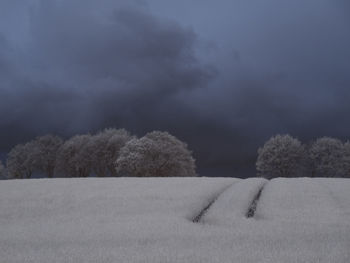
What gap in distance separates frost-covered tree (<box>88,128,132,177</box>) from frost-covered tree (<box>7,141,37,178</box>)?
717 inches

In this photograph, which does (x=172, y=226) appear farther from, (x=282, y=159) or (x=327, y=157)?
(x=327, y=157)

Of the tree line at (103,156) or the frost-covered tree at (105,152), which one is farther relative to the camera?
Result: the frost-covered tree at (105,152)

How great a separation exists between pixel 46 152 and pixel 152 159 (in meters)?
31.7

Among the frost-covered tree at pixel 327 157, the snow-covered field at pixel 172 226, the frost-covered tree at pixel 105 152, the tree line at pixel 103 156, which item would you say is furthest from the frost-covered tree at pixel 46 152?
the snow-covered field at pixel 172 226

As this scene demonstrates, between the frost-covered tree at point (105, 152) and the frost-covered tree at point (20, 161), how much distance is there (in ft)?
59.8

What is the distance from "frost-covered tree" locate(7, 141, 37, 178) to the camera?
91.5m

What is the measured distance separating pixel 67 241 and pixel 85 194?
469 inches

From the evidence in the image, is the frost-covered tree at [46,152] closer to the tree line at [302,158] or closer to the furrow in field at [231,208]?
the tree line at [302,158]

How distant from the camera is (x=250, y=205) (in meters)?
22.1

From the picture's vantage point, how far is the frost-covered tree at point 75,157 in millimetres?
82250

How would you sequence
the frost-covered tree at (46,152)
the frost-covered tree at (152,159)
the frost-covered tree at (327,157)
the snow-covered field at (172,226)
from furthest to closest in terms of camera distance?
the frost-covered tree at (46,152) → the frost-covered tree at (327,157) → the frost-covered tree at (152,159) → the snow-covered field at (172,226)

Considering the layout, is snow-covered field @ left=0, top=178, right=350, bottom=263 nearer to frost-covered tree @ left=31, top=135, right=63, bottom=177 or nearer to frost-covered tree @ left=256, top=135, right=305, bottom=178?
frost-covered tree @ left=256, top=135, right=305, bottom=178

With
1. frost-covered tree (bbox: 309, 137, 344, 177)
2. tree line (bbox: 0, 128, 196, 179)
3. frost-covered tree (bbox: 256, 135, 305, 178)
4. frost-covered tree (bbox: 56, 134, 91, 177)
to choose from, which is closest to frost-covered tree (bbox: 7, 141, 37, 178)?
tree line (bbox: 0, 128, 196, 179)

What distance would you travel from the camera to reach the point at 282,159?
81.8 meters
